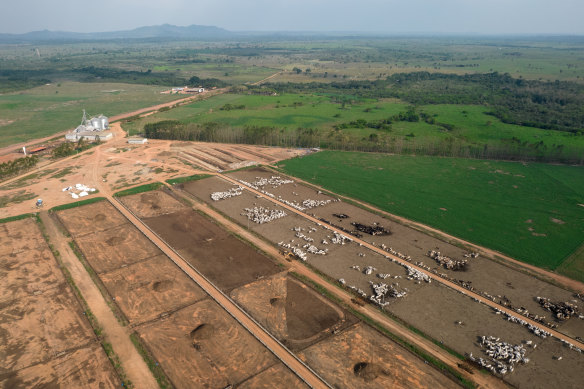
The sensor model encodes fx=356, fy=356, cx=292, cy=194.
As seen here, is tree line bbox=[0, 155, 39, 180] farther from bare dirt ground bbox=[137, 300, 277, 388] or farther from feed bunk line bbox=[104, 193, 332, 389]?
bare dirt ground bbox=[137, 300, 277, 388]

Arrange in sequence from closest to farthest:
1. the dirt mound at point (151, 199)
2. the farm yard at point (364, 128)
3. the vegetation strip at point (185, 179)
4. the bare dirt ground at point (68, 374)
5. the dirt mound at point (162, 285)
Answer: the bare dirt ground at point (68, 374) < the dirt mound at point (162, 285) < the dirt mound at point (151, 199) < the vegetation strip at point (185, 179) < the farm yard at point (364, 128)

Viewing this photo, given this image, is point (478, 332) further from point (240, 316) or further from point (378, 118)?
point (378, 118)

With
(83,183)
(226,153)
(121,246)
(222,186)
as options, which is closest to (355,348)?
(121,246)

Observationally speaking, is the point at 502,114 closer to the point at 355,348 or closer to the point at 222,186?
the point at 222,186

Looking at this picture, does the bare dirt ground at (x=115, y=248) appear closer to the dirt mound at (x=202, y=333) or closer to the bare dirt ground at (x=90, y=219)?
the bare dirt ground at (x=90, y=219)

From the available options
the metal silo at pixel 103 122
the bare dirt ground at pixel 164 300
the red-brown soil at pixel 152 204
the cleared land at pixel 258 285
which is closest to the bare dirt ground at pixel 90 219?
the red-brown soil at pixel 152 204

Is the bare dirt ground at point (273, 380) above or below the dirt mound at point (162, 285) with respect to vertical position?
below
